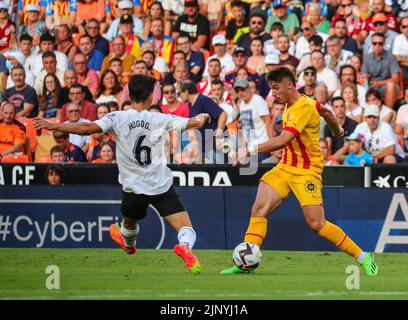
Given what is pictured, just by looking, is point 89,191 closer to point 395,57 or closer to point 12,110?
point 12,110

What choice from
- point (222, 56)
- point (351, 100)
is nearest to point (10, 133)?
point (222, 56)

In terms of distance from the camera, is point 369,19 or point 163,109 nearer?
point 163,109

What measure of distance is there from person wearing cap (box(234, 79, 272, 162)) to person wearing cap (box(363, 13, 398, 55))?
2233 millimetres

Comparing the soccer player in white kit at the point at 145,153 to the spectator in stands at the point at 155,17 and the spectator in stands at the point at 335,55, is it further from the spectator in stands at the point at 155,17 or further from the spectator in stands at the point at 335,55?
the spectator in stands at the point at 155,17

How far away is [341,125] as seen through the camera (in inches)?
680

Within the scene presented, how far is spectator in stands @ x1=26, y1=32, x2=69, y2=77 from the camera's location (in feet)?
68.2

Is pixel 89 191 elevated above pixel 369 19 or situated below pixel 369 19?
below

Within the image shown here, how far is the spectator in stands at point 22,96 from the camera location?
2000 centimetres

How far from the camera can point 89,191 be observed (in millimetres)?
15883

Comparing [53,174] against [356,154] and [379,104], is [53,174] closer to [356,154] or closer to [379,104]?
[356,154]

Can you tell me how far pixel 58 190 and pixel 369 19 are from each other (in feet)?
22.3

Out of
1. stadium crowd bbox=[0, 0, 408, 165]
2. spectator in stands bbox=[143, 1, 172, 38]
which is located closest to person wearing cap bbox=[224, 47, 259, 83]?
stadium crowd bbox=[0, 0, 408, 165]

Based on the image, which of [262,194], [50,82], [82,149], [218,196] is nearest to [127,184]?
[262,194]

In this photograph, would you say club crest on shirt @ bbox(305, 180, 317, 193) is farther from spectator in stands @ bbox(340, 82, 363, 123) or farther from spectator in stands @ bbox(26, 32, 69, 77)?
spectator in stands @ bbox(26, 32, 69, 77)
